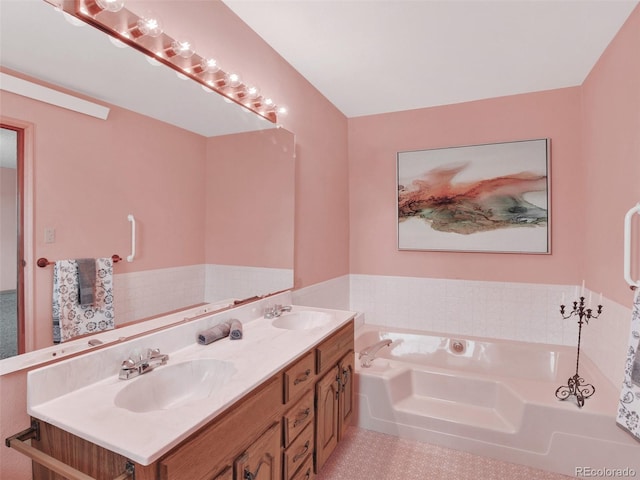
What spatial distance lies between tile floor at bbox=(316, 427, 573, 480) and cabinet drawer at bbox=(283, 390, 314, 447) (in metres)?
0.61

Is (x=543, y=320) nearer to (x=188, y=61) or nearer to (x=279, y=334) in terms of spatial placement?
(x=279, y=334)

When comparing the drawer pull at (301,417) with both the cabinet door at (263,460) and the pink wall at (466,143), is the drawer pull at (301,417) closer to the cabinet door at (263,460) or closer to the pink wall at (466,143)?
the cabinet door at (263,460)

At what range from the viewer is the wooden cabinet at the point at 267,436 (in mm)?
920

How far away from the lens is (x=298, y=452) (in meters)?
1.53

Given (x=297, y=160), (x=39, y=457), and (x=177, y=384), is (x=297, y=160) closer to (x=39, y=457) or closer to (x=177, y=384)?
(x=177, y=384)

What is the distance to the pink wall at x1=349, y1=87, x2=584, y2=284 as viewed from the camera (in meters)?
2.75

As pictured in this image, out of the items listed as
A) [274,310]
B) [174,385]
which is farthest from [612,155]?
[174,385]

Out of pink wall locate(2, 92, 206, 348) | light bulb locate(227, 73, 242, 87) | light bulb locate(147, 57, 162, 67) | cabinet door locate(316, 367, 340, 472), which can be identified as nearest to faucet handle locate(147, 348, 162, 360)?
pink wall locate(2, 92, 206, 348)

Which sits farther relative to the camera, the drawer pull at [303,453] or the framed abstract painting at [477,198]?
the framed abstract painting at [477,198]

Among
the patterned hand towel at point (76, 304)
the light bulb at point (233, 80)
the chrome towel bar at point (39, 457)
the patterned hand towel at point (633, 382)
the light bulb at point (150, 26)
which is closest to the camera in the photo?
the chrome towel bar at point (39, 457)

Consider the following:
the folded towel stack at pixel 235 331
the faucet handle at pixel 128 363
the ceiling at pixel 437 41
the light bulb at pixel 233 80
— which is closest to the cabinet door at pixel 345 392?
the folded towel stack at pixel 235 331

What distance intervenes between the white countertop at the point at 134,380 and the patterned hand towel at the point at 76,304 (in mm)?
95

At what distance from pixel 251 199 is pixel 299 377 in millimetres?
1036

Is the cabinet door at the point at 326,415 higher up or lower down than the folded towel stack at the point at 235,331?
lower down
